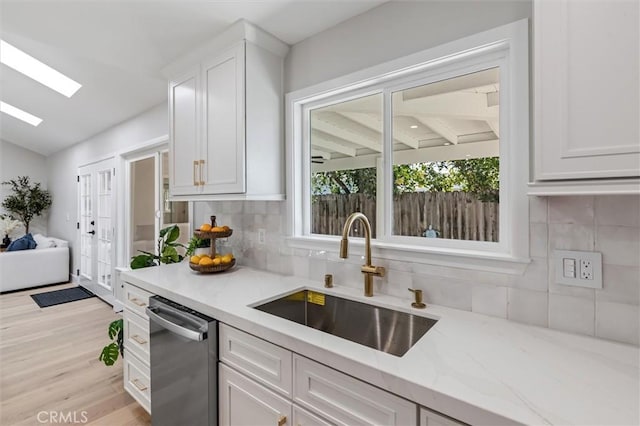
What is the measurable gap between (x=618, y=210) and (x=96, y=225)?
5582 mm

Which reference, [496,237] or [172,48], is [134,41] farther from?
[496,237]

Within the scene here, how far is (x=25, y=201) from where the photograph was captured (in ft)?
20.1

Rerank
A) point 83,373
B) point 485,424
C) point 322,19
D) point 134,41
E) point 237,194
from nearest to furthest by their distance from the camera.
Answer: point 485,424
point 322,19
point 237,194
point 134,41
point 83,373

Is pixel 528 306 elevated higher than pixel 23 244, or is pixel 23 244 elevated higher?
pixel 528 306

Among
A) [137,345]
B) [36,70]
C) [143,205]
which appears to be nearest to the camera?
[137,345]

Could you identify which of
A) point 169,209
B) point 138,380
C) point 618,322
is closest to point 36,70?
point 169,209

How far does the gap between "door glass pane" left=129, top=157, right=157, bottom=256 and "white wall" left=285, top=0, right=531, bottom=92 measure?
236 cm

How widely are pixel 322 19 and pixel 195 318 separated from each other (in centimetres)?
166

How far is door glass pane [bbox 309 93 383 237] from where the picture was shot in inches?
68.5

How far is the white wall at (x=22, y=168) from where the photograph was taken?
19.8 ft

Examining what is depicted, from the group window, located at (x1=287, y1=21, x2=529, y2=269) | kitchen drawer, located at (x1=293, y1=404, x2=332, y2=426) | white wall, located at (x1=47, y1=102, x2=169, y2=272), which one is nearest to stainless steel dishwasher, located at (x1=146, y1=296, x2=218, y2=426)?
kitchen drawer, located at (x1=293, y1=404, x2=332, y2=426)

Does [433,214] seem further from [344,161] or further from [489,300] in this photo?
[344,161]

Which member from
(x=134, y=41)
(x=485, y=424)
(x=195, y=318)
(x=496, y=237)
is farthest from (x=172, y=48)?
(x=485, y=424)

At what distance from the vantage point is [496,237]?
1.34m
